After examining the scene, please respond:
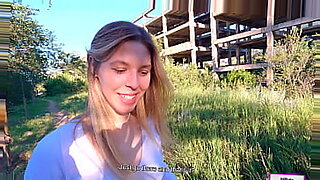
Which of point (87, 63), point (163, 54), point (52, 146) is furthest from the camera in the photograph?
point (163, 54)

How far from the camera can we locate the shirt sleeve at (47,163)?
3.37 ft

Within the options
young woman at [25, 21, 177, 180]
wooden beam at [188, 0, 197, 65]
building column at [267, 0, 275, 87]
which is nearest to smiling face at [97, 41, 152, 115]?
young woman at [25, 21, 177, 180]

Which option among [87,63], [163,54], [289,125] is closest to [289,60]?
[289,125]

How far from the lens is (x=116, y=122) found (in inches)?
49.9

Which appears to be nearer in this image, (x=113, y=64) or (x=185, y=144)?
(x=113, y=64)

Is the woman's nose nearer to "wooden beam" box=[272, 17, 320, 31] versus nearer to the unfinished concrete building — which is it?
the unfinished concrete building

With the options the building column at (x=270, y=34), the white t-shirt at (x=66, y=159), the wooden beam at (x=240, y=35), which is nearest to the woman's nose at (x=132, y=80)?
the white t-shirt at (x=66, y=159)

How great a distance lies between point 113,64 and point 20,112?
0.72 meters

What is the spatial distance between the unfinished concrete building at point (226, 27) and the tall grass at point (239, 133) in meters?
0.17

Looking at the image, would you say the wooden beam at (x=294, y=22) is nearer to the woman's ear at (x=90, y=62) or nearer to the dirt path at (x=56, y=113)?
the woman's ear at (x=90, y=62)

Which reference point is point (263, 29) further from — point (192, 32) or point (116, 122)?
point (116, 122)

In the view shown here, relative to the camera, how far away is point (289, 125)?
1467 millimetres

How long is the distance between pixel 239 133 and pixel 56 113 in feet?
3.18

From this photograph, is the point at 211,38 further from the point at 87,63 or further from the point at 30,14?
the point at 30,14
